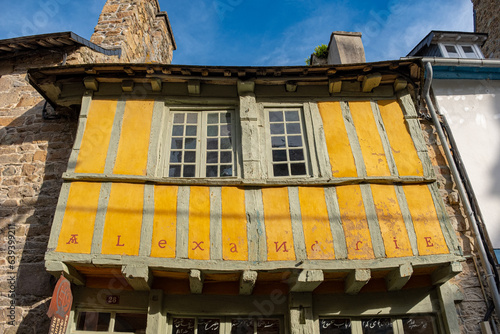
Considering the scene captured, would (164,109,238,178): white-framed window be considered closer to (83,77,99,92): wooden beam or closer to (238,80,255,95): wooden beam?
(238,80,255,95): wooden beam

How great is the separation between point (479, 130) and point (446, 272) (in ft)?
9.32

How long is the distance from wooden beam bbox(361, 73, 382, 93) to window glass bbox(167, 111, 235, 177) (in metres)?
2.23

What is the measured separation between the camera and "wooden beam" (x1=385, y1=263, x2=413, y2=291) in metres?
4.47

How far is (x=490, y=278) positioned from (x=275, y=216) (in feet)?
10.1

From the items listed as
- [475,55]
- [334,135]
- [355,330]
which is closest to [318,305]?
[355,330]

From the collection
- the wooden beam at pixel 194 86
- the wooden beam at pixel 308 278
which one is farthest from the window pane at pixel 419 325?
the wooden beam at pixel 194 86

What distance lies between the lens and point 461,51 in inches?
290

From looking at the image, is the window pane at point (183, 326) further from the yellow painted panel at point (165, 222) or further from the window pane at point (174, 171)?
the window pane at point (174, 171)

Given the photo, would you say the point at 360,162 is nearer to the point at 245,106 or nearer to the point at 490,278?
the point at 245,106

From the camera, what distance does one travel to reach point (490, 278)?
4941 millimetres

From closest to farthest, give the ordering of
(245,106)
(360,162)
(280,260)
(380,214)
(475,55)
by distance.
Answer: (280,260) < (380,214) < (360,162) < (245,106) < (475,55)

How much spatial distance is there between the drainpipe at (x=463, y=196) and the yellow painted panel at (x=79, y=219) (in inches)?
209

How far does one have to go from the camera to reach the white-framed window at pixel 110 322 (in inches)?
186

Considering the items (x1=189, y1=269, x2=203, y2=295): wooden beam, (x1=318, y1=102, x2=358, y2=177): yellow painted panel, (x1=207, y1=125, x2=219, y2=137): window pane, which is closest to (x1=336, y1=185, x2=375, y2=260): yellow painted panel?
(x1=318, y1=102, x2=358, y2=177): yellow painted panel
